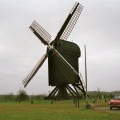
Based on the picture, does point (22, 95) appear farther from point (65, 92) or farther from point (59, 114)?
point (59, 114)

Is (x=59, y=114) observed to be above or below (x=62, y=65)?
below

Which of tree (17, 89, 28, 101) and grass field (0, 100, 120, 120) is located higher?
tree (17, 89, 28, 101)

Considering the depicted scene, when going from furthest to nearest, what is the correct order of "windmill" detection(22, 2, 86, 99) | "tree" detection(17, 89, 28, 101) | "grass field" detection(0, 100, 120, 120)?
1. "tree" detection(17, 89, 28, 101)
2. "windmill" detection(22, 2, 86, 99)
3. "grass field" detection(0, 100, 120, 120)

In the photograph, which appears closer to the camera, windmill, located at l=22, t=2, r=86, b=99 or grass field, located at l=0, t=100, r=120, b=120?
grass field, located at l=0, t=100, r=120, b=120

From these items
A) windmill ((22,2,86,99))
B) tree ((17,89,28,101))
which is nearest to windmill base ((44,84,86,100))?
windmill ((22,2,86,99))

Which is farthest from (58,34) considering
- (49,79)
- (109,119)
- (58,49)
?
(109,119)

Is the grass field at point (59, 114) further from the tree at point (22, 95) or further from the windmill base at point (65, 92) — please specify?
the tree at point (22, 95)

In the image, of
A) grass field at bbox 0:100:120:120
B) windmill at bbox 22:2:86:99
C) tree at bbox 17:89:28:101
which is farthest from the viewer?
tree at bbox 17:89:28:101

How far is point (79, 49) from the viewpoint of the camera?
5219 centimetres

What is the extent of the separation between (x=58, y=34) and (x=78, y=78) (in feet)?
25.4

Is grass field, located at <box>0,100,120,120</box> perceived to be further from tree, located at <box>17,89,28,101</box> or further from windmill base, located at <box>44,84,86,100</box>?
tree, located at <box>17,89,28,101</box>

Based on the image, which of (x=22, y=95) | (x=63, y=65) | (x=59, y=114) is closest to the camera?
(x=59, y=114)

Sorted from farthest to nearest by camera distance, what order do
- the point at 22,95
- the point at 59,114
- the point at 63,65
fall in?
the point at 22,95
the point at 63,65
the point at 59,114

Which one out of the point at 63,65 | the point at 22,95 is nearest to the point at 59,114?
the point at 63,65
